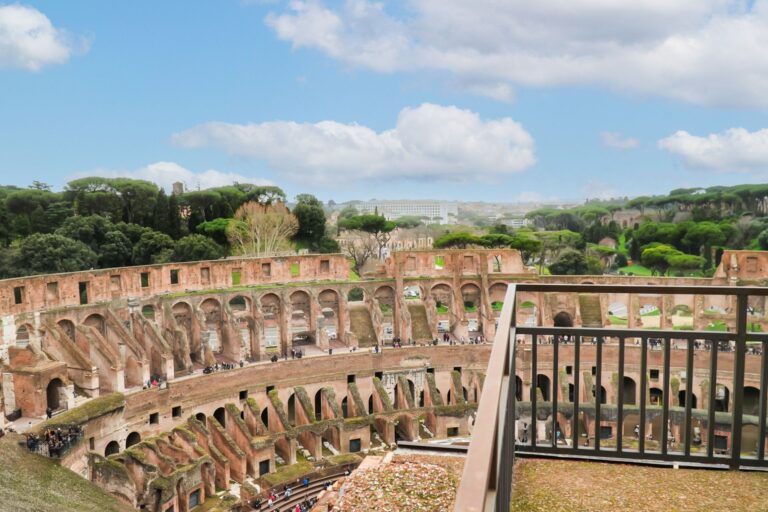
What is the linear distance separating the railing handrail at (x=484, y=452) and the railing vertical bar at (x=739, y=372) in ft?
9.28

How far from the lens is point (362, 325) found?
3127cm

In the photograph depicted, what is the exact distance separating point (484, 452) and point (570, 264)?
44512 millimetres

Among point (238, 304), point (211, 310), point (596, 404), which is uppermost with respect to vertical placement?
point (596, 404)

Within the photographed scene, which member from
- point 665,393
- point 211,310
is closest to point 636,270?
point 211,310

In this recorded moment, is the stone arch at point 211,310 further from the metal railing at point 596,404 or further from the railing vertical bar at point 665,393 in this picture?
the railing vertical bar at point 665,393

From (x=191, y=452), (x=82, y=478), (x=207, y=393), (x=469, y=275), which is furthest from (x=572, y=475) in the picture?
(x=469, y=275)

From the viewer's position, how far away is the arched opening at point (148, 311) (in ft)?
93.8

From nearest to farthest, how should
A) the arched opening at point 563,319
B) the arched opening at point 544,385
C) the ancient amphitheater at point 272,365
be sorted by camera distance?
the ancient amphitheater at point 272,365
the arched opening at point 544,385
the arched opening at point 563,319

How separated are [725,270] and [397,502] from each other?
2661cm

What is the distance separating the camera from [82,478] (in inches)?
679

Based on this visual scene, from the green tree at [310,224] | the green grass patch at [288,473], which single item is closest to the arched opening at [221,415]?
A: the green grass patch at [288,473]

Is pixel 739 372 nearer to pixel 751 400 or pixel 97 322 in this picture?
pixel 751 400

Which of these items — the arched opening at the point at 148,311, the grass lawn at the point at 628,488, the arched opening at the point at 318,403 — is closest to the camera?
the grass lawn at the point at 628,488

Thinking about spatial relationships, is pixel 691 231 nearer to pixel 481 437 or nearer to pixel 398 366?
pixel 398 366
